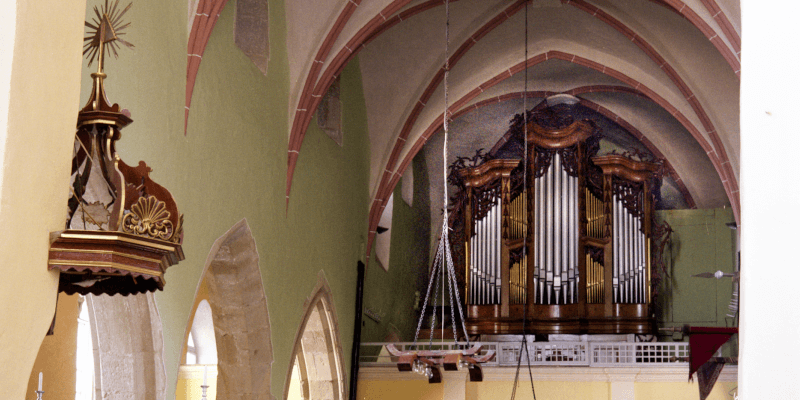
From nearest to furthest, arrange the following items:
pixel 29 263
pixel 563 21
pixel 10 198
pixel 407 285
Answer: pixel 10 198 → pixel 29 263 → pixel 563 21 → pixel 407 285

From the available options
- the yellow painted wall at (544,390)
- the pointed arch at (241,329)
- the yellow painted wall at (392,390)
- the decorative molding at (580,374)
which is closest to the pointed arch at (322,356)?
the yellow painted wall at (392,390)

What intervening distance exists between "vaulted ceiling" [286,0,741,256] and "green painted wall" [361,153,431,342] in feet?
5.56

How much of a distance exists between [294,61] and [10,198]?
8.43 m

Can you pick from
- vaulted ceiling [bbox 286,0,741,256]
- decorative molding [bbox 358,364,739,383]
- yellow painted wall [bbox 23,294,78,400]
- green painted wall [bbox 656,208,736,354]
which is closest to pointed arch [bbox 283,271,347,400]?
decorative molding [bbox 358,364,739,383]

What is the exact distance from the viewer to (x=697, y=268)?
16.2 metres

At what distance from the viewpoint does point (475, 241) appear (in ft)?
51.2

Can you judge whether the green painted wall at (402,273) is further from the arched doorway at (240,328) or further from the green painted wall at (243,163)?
the arched doorway at (240,328)

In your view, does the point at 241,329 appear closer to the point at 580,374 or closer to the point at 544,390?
the point at 544,390

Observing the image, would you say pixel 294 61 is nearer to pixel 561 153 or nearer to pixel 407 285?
pixel 561 153

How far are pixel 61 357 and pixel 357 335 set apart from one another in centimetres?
530

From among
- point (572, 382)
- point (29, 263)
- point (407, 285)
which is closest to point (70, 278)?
point (29, 263)

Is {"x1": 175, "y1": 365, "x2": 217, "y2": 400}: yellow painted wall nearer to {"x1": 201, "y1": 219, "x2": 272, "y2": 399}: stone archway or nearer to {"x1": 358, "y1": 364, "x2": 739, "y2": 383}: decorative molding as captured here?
{"x1": 358, "y1": 364, "x2": 739, "y2": 383}: decorative molding

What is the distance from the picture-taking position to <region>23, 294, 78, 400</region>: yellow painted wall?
9258mm

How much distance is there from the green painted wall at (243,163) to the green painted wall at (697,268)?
229 inches
